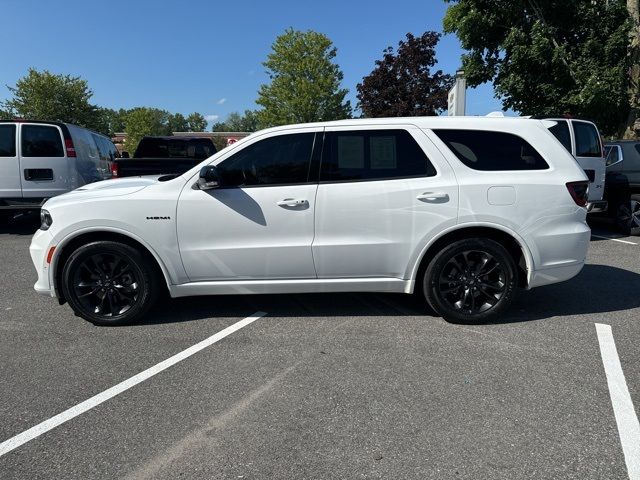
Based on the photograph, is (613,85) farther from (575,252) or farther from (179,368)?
(179,368)

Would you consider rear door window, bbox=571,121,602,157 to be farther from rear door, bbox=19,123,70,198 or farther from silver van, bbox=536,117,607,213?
rear door, bbox=19,123,70,198

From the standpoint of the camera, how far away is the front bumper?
13.4 feet

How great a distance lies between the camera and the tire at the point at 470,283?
161 inches

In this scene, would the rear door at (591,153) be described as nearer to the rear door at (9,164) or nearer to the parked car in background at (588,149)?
the parked car in background at (588,149)

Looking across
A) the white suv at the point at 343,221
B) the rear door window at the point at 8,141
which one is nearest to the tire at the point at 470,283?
the white suv at the point at 343,221

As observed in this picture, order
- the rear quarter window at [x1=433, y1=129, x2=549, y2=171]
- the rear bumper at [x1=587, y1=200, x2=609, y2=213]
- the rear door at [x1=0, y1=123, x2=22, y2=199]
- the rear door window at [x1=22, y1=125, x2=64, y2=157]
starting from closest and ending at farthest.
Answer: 1. the rear quarter window at [x1=433, y1=129, x2=549, y2=171]
2. the rear bumper at [x1=587, y1=200, x2=609, y2=213]
3. the rear door at [x1=0, y1=123, x2=22, y2=199]
4. the rear door window at [x1=22, y1=125, x2=64, y2=157]

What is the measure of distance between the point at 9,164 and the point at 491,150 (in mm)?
8578

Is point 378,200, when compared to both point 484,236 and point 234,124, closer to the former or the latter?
point 484,236

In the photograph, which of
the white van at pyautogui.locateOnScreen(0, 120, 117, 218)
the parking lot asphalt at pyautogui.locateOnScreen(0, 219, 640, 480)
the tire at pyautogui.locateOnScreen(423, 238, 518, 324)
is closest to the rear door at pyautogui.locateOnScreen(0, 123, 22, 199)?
the white van at pyautogui.locateOnScreen(0, 120, 117, 218)

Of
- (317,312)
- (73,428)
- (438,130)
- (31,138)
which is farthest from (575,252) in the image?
(31,138)

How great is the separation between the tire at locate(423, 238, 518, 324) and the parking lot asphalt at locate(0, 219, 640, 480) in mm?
146

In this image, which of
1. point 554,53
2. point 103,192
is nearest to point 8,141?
point 103,192

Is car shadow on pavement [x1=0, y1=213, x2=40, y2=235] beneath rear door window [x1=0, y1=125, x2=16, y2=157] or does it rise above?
beneath

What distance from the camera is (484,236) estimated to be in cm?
416
